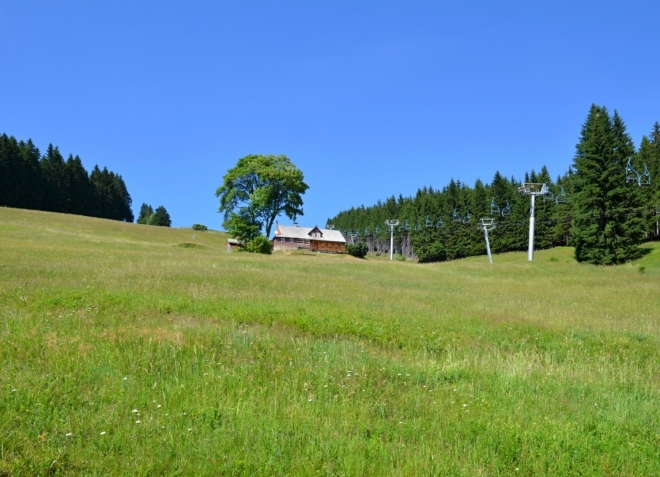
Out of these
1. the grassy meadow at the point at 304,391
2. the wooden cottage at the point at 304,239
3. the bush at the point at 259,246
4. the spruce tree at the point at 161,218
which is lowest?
the grassy meadow at the point at 304,391

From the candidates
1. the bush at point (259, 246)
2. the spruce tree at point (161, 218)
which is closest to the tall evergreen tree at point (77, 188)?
the spruce tree at point (161, 218)

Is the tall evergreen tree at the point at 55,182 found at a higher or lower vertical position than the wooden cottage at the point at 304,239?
higher

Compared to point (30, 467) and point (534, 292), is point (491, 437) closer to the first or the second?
point (30, 467)

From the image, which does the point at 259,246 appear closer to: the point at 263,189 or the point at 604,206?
the point at 263,189

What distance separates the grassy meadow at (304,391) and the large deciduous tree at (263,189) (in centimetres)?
5092

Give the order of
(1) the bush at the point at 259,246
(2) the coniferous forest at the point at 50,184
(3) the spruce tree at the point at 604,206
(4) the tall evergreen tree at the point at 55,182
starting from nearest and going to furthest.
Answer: (3) the spruce tree at the point at 604,206 < (1) the bush at the point at 259,246 < (2) the coniferous forest at the point at 50,184 < (4) the tall evergreen tree at the point at 55,182

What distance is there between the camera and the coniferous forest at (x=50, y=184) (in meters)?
84.1

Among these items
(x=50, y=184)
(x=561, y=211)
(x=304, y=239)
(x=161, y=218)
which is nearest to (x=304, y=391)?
(x=304, y=239)

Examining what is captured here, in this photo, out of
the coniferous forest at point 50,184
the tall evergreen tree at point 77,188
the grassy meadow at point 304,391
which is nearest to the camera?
the grassy meadow at point 304,391

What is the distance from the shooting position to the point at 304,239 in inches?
3834

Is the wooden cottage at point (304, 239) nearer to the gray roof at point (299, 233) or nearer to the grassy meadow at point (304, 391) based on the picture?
the gray roof at point (299, 233)

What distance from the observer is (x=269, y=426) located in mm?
4723

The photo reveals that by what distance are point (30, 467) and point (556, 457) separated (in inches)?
201

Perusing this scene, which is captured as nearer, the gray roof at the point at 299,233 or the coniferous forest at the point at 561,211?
the coniferous forest at the point at 561,211
